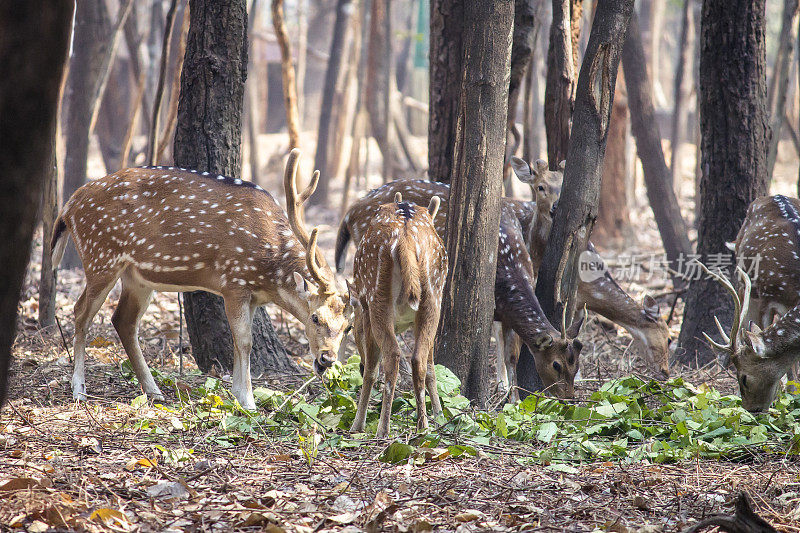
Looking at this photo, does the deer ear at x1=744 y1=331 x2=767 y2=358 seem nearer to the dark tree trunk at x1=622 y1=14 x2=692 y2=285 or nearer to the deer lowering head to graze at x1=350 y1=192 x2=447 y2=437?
the deer lowering head to graze at x1=350 y1=192 x2=447 y2=437

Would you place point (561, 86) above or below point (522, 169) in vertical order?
above

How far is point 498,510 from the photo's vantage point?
12.2 ft

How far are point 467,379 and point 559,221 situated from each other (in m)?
1.48

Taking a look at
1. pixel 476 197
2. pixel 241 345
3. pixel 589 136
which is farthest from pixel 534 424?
pixel 589 136

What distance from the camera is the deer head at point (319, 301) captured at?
19.3 ft

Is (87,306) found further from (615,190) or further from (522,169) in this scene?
(615,190)

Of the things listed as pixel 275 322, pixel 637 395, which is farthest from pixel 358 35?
pixel 637 395

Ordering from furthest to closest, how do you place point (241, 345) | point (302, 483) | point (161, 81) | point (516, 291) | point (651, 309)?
1. point (161, 81)
2. point (651, 309)
3. point (516, 291)
4. point (241, 345)
5. point (302, 483)

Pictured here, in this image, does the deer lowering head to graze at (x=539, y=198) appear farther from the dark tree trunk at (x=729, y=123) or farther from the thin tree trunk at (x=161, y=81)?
the thin tree trunk at (x=161, y=81)

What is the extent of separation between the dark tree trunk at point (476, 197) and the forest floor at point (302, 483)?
3.19ft

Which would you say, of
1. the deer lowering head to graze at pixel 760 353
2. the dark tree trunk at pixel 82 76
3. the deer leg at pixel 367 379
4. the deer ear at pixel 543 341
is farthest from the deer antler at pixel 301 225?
the dark tree trunk at pixel 82 76

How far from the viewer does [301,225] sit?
20.2 feet

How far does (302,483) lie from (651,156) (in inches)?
338

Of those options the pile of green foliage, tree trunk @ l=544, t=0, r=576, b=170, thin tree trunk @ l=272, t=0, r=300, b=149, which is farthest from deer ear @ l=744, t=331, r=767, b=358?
thin tree trunk @ l=272, t=0, r=300, b=149
